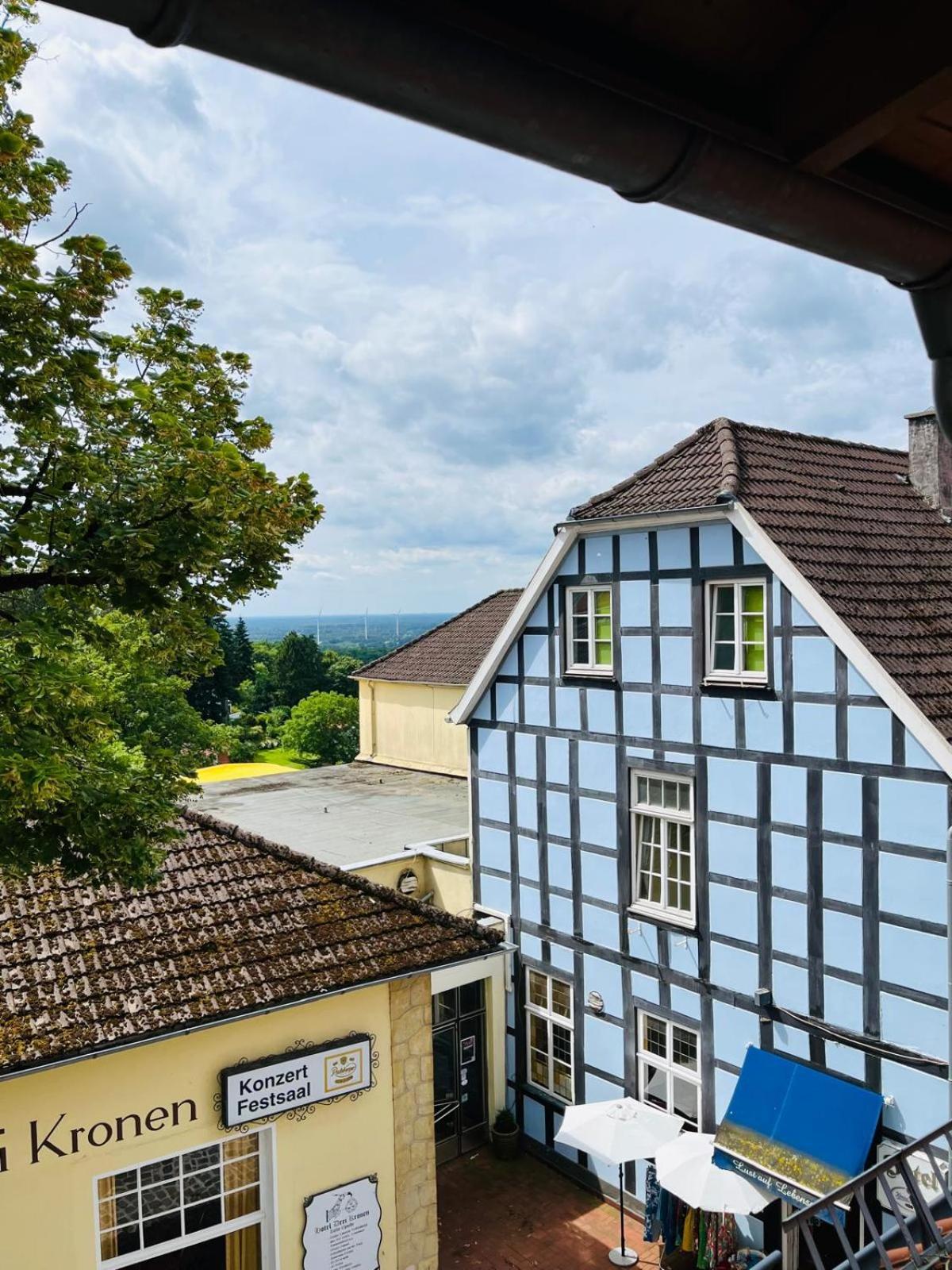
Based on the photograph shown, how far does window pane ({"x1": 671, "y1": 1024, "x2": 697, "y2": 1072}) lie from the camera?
1138cm

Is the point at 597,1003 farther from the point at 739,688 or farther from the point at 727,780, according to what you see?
the point at 739,688

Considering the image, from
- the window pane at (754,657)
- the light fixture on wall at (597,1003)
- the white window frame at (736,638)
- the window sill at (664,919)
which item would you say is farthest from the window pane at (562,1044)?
the window pane at (754,657)

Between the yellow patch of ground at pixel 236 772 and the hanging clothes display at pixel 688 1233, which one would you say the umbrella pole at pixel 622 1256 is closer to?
the hanging clothes display at pixel 688 1233

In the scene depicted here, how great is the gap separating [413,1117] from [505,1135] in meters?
5.53

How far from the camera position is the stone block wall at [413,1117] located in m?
8.57

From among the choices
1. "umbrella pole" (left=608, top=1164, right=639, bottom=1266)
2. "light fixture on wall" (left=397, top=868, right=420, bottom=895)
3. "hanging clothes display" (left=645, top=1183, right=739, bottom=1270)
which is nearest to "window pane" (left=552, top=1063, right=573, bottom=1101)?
"hanging clothes display" (left=645, top=1183, right=739, bottom=1270)

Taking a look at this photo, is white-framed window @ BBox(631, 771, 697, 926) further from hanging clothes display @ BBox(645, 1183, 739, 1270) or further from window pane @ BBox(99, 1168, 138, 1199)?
window pane @ BBox(99, 1168, 138, 1199)

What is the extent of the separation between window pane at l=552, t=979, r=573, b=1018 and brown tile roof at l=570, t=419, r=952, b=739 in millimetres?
6143

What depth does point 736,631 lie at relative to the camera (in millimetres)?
10734

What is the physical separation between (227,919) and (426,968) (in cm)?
177

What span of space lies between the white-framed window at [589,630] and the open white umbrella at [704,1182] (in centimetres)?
530

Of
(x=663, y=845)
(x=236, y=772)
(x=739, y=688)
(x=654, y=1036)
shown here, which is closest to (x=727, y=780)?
(x=739, y=688)

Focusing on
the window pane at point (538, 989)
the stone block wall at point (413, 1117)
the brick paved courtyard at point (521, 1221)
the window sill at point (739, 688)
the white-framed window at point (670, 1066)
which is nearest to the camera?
the stone block wall at point (413, 1117)

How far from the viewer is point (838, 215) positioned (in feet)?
5.37
